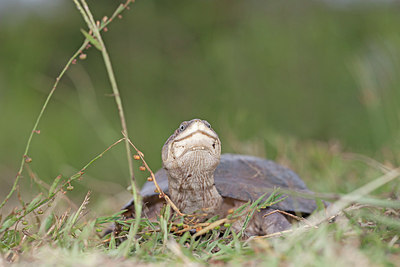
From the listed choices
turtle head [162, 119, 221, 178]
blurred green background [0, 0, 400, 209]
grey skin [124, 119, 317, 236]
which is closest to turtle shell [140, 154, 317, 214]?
grey skin [124, 119, 317, 236]

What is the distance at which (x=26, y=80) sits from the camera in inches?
218

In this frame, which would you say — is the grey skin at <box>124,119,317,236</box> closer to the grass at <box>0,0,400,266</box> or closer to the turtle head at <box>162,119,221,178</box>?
the turtle head at <box>162,119,221,178</box>

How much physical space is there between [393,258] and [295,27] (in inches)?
173

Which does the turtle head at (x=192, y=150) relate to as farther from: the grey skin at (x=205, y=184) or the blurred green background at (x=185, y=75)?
the blurred green background at (x=185, y=75)

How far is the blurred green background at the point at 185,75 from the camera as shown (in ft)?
15.2

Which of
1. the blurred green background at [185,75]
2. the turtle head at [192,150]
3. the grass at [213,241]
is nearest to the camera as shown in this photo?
the grass at [213,241]

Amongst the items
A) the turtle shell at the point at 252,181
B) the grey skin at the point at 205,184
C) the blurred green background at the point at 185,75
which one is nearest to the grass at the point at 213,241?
the grey skin at the point at 205,184

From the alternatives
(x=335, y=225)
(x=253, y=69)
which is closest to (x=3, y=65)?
(x=253, y=69)

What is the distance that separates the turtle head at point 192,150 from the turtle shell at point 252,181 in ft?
0.72

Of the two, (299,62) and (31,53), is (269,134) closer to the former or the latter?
(299,62)

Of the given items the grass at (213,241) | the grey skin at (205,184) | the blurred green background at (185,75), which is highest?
the blurred green background at (185,75)

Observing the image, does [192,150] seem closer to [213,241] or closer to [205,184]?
[205,184]

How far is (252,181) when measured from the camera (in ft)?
6.98

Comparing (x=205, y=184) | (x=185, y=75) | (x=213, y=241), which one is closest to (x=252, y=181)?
(x=205, y=184)
